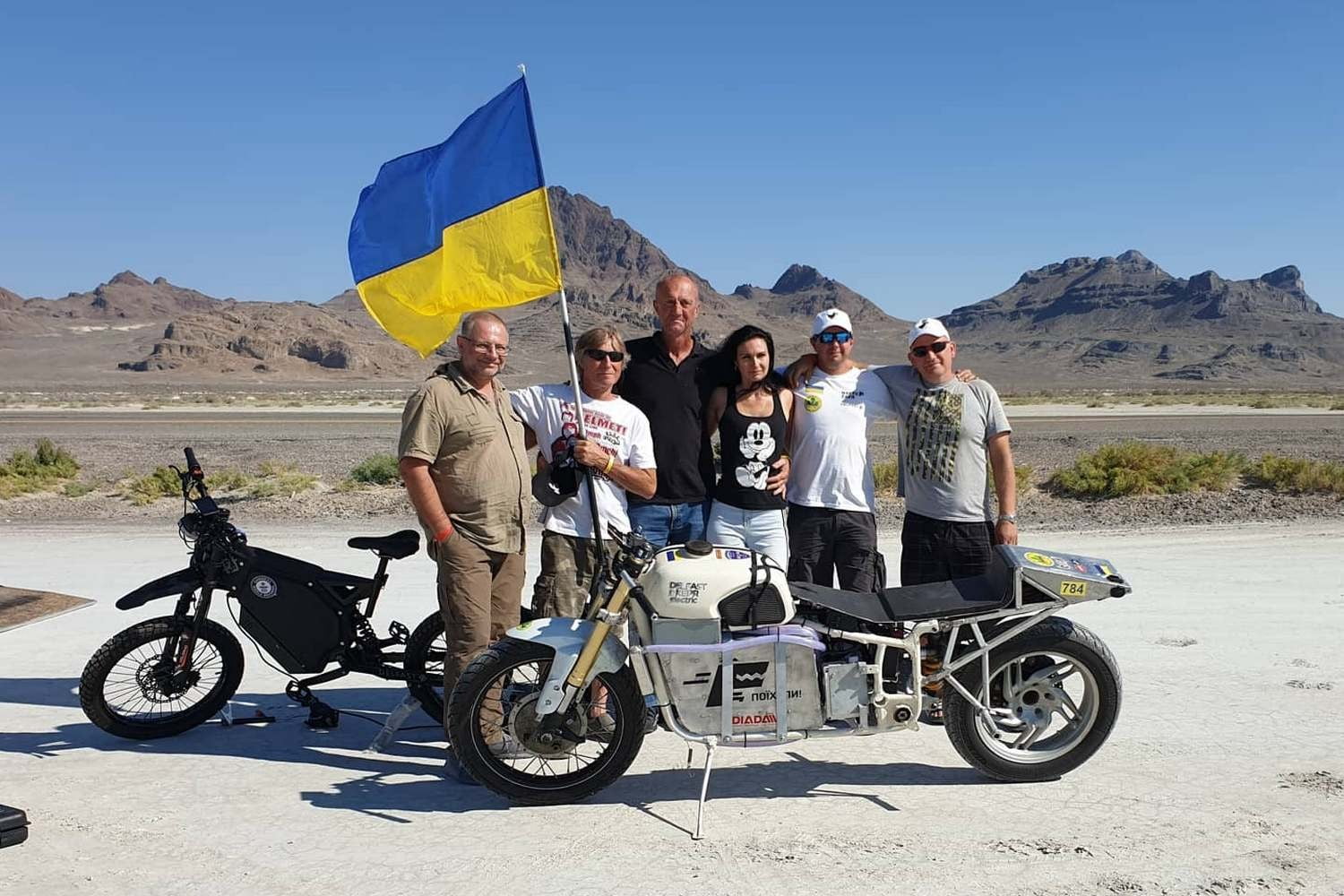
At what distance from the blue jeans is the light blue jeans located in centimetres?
11

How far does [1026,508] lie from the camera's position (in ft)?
47.1

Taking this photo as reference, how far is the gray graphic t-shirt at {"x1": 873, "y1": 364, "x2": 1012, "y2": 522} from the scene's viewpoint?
5418 millimetres

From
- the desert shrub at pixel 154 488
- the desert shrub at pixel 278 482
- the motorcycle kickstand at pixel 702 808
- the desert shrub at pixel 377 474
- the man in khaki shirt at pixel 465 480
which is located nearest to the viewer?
the motorcycle kickstand at pixel 702 808

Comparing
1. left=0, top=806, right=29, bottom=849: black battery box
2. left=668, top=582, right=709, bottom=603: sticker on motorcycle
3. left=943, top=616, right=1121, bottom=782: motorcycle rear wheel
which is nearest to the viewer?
left=0, top=806, right=29, bottom=849: black battery box

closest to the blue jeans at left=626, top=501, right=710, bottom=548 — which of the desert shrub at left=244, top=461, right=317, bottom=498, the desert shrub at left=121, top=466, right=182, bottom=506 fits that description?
the desert shrub at left=244, top=461, right=317, bottom=498

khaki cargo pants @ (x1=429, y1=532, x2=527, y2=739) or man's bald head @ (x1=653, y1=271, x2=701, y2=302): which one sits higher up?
man's bald head @ (x1=653, y1=271, x2=701, y2=302)

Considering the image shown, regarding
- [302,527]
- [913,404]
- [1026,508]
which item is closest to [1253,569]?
[1026,508]

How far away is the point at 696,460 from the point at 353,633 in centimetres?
201

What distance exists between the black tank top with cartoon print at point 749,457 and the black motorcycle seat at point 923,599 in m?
0.60

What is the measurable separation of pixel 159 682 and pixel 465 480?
202cm

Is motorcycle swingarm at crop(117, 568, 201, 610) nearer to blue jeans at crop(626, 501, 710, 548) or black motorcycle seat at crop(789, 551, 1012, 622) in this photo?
blue jeans at crop(626, 501, 710, 548)

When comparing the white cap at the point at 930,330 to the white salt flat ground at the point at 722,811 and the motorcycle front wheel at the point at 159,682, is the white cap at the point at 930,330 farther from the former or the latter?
the motorcycle front wheel at the point at 159,682

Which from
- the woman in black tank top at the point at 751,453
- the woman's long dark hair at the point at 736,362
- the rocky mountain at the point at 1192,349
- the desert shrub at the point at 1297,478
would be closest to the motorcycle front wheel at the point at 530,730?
the woman in black tank top at the point at 751,453

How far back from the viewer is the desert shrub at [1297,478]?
14695mm
